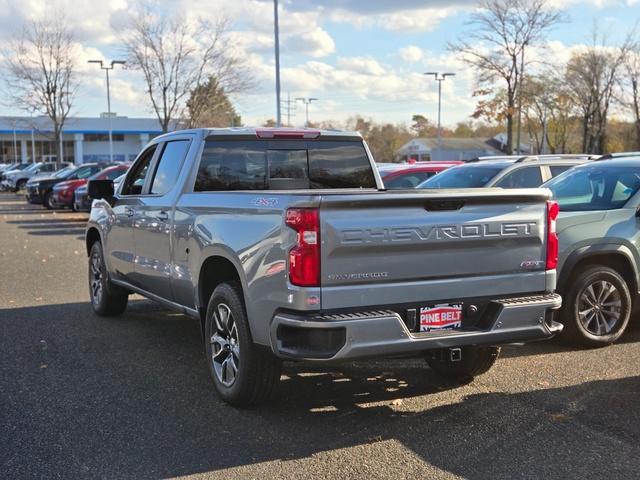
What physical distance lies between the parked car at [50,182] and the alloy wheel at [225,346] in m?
23.3

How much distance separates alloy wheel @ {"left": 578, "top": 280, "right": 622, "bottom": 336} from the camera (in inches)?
262

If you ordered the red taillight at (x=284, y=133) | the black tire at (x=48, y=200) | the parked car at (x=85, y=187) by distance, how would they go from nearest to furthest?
1. the red taillight at (x=284, y=133)
2. the parked car at (x=85, y=187)
3. the black tire at (x=48, y=200)

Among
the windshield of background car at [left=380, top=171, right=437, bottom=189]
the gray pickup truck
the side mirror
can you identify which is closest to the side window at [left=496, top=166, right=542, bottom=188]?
the windshield of background car at [left=380, top=171, right=437, bottom=189]

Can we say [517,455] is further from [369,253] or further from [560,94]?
[560,94]

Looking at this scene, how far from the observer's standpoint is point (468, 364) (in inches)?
224

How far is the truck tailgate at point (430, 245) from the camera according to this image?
425cm

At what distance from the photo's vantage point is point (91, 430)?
15.4 ft

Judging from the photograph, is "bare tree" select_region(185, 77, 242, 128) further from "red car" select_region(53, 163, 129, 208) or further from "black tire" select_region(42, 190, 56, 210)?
"red car" select_region(53, 163, 129, 208)

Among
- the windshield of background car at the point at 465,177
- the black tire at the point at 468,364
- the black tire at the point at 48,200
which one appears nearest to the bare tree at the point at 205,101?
the black tire at the point at 48,200

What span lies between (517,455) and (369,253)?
4.79ft

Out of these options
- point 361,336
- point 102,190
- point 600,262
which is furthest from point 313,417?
point 102,190

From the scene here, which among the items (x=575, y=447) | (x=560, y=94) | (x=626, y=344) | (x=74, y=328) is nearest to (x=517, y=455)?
(x=575, y=447)

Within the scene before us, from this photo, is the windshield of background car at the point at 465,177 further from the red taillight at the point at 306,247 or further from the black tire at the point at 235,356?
the red taillight at the point at 306,247

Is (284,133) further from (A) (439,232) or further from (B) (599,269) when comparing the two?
(B) (599,269)
